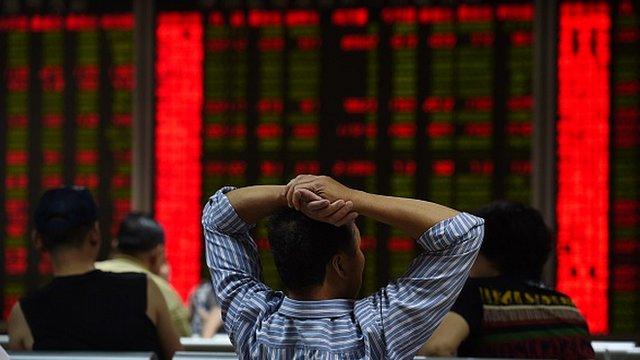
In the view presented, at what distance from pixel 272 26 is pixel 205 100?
0.39 meters

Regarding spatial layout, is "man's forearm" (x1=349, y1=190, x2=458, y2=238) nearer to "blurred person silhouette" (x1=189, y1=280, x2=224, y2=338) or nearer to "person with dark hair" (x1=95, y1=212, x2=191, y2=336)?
"person with dark hair" (x1=95, y1=212, x2=191, y2=336)

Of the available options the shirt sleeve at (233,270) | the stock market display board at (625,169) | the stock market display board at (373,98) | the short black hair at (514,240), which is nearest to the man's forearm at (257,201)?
the shirt sleeve at (233,270)

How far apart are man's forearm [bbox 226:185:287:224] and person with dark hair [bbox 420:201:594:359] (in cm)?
60

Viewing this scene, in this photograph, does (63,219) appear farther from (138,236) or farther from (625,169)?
(625,169)

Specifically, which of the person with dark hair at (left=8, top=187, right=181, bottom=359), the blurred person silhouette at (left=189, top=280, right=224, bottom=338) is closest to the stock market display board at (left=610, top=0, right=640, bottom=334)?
the blurred person silhouette at (left=189, top=280, right=224, bottom=338)

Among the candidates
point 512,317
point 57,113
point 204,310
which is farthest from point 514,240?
point 57,113

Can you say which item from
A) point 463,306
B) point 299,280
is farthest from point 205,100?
point 299,280

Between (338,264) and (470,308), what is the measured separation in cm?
65

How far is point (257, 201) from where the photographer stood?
158cm

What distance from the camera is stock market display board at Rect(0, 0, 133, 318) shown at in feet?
13.3

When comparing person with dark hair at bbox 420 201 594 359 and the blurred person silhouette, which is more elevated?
person with dark hair at bbox 420 201 594 359

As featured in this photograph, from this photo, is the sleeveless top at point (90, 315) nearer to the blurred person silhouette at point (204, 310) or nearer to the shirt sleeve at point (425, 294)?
the shirt sleeve at point (425, 294)

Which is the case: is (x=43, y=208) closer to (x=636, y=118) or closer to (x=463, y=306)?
(x=463, y=306)

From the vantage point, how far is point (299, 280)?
151 cm
